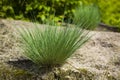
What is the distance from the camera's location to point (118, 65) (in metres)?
5.16

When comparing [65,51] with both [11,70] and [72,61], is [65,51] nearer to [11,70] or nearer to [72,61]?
[72,61]

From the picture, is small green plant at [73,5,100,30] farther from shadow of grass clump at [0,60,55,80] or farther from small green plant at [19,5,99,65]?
shadow of grass clump at [0,60,55,80]

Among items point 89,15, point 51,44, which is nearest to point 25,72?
point 51,44

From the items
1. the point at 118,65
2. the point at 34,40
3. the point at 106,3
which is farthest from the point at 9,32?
the point at 106,3

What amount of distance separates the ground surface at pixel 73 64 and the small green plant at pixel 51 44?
0.12m

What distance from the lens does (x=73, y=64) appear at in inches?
193

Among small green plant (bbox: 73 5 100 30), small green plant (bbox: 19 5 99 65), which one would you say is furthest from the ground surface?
small green plant (bbox: 73 5 100 30)

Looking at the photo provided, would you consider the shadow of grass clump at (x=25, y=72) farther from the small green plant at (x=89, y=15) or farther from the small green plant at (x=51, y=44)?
the small green plant at (x=89, y=15)

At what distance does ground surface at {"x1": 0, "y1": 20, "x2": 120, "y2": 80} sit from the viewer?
4527 millimetres

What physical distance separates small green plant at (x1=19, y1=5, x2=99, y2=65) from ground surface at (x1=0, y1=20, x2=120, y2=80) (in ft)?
0.40

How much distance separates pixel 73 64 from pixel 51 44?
0.47m

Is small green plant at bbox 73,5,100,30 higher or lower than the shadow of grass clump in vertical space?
higher

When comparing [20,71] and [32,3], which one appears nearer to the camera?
[20,71]

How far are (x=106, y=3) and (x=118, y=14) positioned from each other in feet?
1.38
